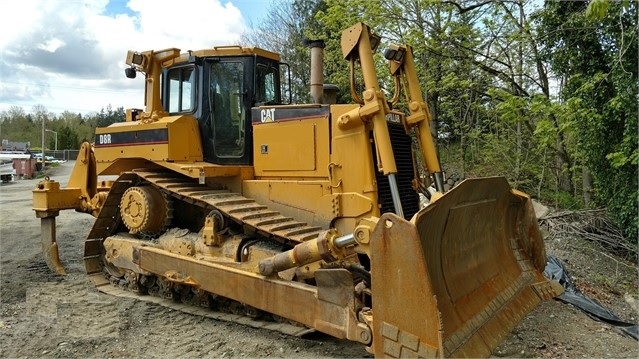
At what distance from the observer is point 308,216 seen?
5059 mm

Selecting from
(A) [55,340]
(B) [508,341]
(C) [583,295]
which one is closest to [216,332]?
(A) [55,340]

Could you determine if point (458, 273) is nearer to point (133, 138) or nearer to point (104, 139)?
point (133, 138)

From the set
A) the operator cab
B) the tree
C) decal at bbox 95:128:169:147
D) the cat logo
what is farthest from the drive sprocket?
the tree

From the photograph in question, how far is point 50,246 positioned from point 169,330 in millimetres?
3360

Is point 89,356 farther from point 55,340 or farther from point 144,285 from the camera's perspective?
point 144,285

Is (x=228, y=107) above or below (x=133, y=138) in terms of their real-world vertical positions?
above

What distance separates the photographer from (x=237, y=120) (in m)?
5.67

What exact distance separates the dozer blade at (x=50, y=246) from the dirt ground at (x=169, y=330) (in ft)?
0.47

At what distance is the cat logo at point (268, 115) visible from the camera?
535 cm

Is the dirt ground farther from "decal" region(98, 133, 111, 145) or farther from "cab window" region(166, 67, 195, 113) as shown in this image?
"cab window" region(166, 67, 195, 113)

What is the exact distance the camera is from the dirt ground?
4270 mm

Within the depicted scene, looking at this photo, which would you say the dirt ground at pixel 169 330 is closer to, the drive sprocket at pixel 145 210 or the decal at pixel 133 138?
the drive sprocket at pixel 145 210

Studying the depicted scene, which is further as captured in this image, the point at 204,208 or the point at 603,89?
the point at 603,89

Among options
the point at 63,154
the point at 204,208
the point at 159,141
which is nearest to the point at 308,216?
the point at 204,208
